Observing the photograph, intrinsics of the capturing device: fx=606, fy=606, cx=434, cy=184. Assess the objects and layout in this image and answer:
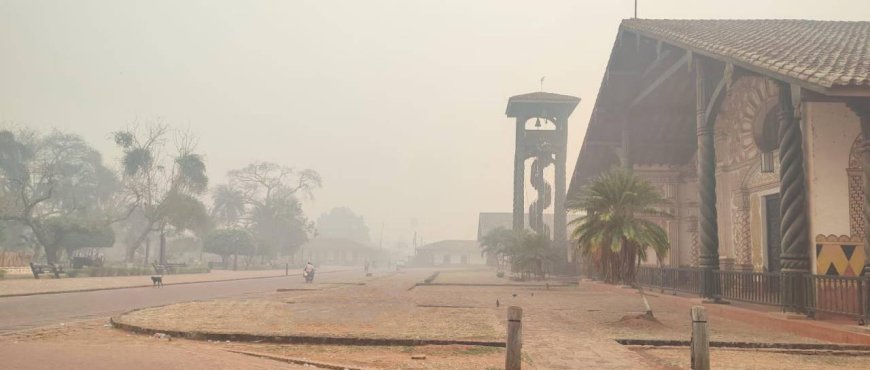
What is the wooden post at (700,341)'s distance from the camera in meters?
7.24

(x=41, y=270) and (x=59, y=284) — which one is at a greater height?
(x=41, y=270)

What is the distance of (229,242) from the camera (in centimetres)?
6844

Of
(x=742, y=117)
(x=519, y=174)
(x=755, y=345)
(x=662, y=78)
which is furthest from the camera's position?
(x=519, y=174)

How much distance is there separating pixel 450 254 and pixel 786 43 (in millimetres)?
116340

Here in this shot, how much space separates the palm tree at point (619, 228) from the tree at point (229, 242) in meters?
60.8

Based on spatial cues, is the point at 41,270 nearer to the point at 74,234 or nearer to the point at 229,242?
the point at 74,234

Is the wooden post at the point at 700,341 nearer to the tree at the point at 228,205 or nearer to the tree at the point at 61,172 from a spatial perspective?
the tree at the point at 61,172

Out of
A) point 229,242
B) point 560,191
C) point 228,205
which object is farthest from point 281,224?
point 560,191

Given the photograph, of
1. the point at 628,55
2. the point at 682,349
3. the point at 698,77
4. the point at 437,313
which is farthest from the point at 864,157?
the point at 628,55

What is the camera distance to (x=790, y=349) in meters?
9.66

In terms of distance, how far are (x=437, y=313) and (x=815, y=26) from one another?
578 inches

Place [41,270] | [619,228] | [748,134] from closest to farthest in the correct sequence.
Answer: [619,228]
[748,134]
[41,270]

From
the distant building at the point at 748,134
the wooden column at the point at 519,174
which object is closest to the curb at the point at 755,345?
the distant building at the point at 748,134

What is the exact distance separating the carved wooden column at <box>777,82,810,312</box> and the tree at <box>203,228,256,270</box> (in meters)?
63.7
